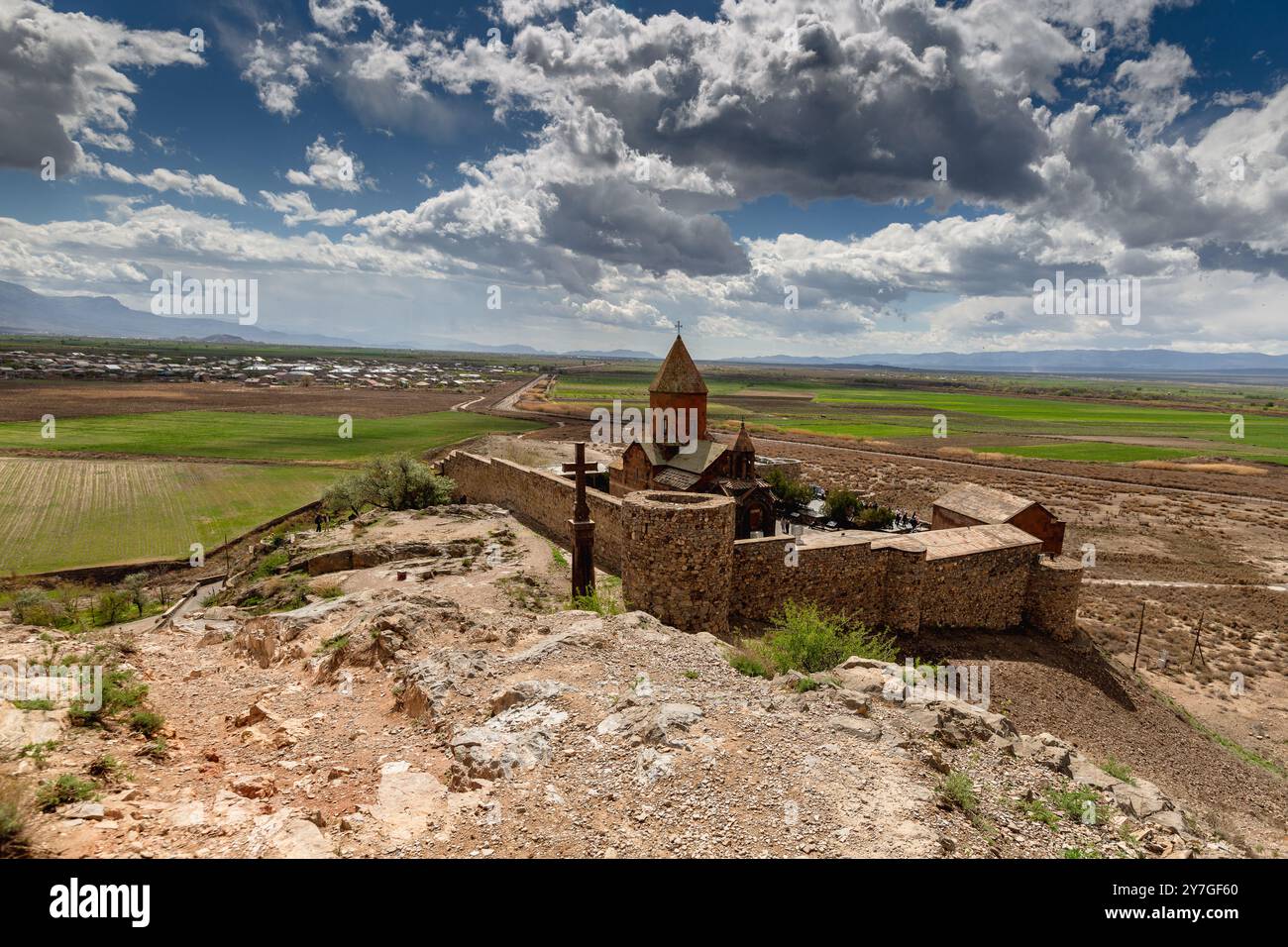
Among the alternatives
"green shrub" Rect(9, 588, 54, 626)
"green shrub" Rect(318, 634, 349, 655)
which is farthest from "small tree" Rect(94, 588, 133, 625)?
"green shrub" Rect(318, 634, 349, 655)

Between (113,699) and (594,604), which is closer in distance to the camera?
(113,699)

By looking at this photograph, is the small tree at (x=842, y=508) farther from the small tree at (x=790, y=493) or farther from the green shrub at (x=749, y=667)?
the green shrub at (x=749, y=667)

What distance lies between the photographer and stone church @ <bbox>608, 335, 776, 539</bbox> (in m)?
20.8

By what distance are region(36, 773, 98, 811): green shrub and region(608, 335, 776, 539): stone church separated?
17.2 metres

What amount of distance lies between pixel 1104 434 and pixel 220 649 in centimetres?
9498

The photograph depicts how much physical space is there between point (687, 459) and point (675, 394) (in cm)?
316

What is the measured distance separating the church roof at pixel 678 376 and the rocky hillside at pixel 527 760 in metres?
16.0

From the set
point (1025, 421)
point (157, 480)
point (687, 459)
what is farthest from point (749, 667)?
point (1025, 421)

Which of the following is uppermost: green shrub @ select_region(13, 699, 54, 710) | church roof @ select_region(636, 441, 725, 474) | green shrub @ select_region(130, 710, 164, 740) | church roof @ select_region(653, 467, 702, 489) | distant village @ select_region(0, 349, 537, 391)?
distant village @ select_region(0, 349, 537, 391)

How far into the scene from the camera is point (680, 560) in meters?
12.2

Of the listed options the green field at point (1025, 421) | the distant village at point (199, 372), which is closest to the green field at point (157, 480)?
the green field at point (1025, 421)

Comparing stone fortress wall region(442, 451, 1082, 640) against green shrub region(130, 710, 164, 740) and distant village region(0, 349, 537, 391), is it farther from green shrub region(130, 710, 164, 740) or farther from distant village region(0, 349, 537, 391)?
distant village region(0, 349, 537, 391)

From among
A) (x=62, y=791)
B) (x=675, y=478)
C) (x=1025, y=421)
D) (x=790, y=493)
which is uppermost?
(x=1025, y=421)

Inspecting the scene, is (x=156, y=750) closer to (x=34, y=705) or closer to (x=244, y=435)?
(x=34, y=705)
